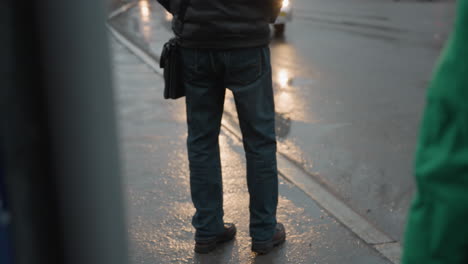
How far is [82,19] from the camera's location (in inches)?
32.8

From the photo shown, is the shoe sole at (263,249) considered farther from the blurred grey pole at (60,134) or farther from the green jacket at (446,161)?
the blurred grey pole at (60,134)

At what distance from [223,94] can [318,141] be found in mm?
2631

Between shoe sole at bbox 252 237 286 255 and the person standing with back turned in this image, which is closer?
the person standing with back turned

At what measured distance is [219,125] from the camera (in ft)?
9.75

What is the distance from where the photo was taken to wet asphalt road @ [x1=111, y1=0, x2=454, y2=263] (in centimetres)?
344

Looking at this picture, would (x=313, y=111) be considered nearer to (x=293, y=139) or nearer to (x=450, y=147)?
(x=293, y=139)

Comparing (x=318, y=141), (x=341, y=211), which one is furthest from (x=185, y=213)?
(x=318, y=141)

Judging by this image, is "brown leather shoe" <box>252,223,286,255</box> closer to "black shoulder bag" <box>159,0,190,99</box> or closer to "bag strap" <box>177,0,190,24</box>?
"black shoulder bag" <box>159,0,190,99</box>

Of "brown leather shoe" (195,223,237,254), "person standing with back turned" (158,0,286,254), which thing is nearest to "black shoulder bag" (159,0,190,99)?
A: "person standing with back turned" (158,0,286,254)

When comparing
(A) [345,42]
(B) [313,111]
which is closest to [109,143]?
(B) [313,111]

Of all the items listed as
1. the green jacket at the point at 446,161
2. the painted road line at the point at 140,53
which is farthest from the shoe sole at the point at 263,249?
the painted road line at the point at 140,53

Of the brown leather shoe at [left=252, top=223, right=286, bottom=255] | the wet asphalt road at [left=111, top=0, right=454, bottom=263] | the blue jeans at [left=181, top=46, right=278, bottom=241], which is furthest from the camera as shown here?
the wet asphalt road at [left=111, top=0, right=454, bottom=263]

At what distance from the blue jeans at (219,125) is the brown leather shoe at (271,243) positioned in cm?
3

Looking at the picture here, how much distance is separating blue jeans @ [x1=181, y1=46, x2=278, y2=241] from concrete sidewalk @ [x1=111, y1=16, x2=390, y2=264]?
0.58 ft
